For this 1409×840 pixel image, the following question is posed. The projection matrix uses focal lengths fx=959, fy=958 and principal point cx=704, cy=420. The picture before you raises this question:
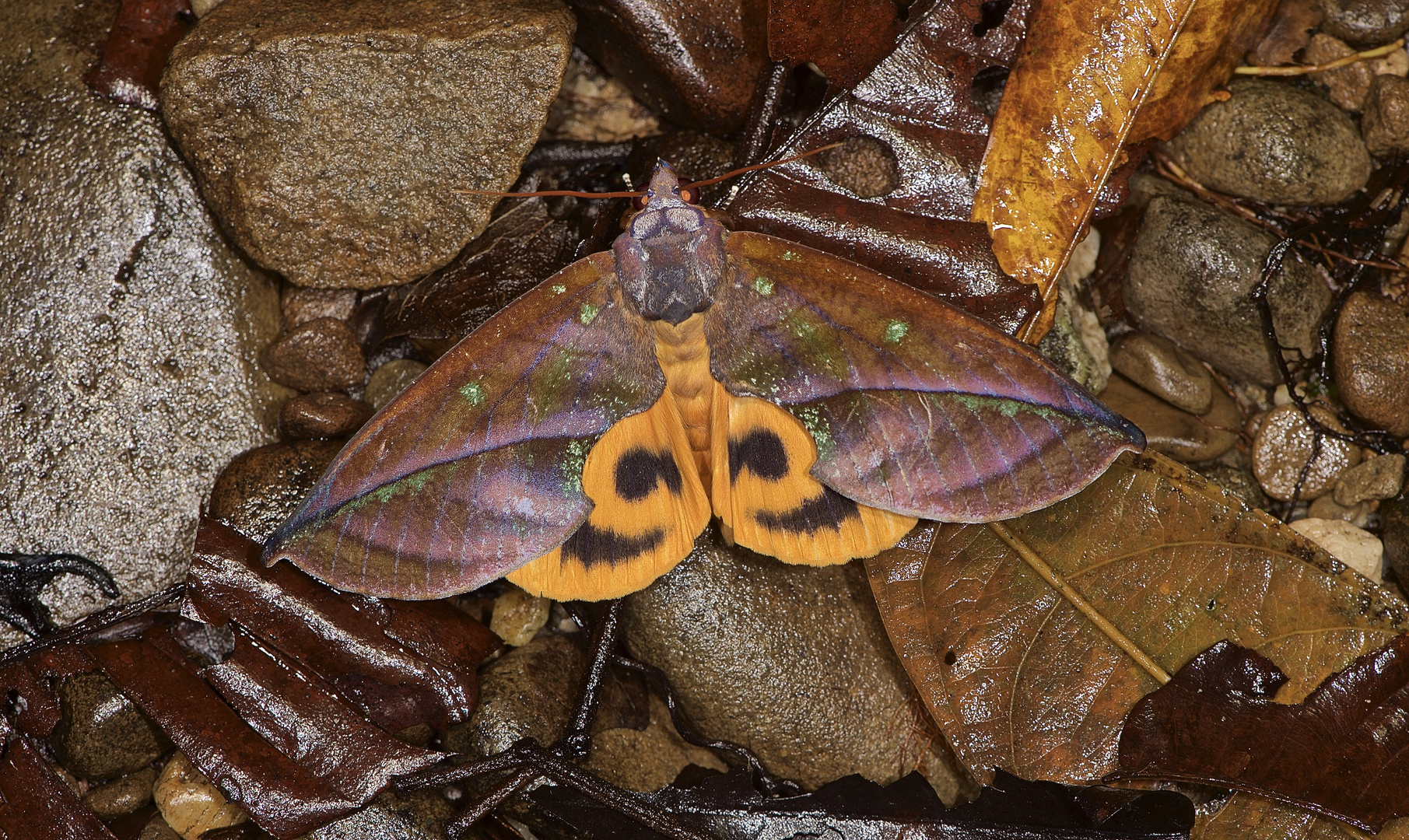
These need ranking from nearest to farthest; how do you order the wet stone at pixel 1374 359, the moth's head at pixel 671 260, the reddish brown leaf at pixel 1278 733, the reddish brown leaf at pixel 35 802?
1. the moth's head at pixel 671 260
2. the reddish brown leaf at pixel 1278 733
3. the reddish brown leaf at pixel 35 802
4. the wet stone at pixel 1374 359

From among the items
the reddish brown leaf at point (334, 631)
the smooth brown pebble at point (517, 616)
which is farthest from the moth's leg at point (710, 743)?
the reddish brown leaf at point (334, 631)

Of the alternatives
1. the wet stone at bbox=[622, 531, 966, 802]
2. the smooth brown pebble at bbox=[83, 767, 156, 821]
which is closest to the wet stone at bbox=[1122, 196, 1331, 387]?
the wet stone at bbox=[622, 531, 966, 802]

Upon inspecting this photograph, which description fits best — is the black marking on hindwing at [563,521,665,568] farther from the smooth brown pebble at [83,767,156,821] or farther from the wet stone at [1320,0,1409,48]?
the wet stone at [1320,0,1409,48]

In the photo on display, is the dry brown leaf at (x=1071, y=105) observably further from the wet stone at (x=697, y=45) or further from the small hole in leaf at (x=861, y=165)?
the wet stone at (x=697, y=45)

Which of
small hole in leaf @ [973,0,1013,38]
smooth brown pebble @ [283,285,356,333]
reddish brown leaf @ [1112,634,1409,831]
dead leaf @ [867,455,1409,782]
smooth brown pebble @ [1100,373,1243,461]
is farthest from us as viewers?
smooth brown pebble @ [283,285,356,333]

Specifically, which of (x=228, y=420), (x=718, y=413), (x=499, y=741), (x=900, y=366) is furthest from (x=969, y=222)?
(x=228, y=420)

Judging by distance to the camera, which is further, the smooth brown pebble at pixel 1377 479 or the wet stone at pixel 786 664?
the smooth brown pebble at pixel 1377 479

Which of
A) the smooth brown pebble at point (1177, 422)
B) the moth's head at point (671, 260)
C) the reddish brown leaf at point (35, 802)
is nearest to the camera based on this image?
the moth's head at point (671, 260)
